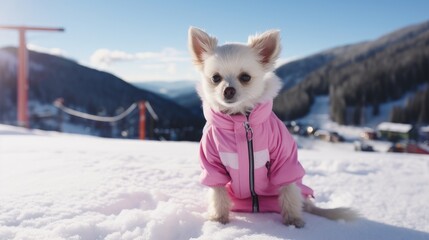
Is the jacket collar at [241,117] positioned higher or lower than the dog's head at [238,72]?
lower

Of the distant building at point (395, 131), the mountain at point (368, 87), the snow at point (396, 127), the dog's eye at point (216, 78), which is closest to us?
the dog's eye at point (216, 78)

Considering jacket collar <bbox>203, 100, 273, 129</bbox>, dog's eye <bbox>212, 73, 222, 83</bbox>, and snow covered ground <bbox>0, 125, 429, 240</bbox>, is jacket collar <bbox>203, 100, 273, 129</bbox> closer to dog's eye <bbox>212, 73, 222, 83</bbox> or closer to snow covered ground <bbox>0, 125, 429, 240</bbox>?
dog's eye <bbox>212, 73, 222, 83</bbox>

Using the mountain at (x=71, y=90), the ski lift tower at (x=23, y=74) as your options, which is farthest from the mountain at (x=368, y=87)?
the ski lift tower at (x=23, y=74)

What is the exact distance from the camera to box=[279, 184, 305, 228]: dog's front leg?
8.47ft

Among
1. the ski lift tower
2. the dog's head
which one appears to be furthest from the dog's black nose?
the ski lift tower

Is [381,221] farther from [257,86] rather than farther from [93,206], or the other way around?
[93,206]

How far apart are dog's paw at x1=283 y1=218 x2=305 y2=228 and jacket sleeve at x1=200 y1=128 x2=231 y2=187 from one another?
0.51 metres

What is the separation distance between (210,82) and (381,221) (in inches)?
63.5

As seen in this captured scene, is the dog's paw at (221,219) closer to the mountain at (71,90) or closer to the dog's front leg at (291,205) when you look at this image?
the dog's front leg at (291,205)

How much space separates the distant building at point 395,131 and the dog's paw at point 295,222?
271ft

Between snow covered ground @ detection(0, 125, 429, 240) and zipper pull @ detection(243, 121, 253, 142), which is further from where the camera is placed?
zipper pull @ detection(243, 121, 253, 142)

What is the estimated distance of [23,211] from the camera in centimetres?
244

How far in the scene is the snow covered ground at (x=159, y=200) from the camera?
7.66ft

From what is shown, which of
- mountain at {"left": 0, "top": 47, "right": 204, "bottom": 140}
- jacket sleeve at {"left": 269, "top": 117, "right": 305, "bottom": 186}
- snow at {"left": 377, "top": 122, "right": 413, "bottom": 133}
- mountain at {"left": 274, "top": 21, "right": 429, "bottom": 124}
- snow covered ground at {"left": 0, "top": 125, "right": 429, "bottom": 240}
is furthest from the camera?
mountain at {"left": 274, "top": 21, "right": 429, "bottom": 124}
